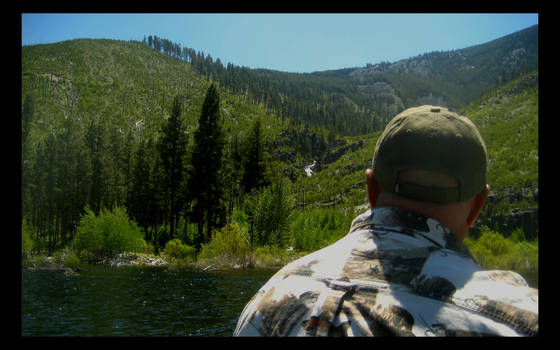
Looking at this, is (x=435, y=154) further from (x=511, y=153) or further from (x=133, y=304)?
(x=511, y=153)

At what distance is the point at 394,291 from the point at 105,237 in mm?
35024

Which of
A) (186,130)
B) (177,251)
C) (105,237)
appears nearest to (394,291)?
(177,251)

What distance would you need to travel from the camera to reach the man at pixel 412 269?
47.7 inches

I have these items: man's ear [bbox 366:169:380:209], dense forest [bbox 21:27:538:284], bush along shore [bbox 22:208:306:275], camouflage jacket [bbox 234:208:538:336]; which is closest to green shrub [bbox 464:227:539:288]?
dense forest [bbox 21:27:538:284]

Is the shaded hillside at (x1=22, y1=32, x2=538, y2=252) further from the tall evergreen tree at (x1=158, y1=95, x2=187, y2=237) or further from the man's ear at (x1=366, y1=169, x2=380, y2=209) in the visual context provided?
the man's ear at (x1=366, y1=169, x2=380, y2=209)

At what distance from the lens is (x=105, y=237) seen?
108ft

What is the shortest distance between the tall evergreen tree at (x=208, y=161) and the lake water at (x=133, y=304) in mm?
19308

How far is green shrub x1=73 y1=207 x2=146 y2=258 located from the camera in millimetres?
32625

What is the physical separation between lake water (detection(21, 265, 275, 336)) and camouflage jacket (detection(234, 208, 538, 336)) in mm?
10285

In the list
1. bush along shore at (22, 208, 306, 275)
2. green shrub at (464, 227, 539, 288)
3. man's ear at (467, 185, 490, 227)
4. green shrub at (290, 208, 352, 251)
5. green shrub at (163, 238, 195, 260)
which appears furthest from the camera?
green shrub at (290, 208, 352, 251)

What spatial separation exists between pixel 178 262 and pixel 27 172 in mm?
22286

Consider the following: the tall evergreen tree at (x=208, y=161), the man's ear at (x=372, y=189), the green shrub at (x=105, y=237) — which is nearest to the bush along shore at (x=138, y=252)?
the green shrub at (x=105, y=237)

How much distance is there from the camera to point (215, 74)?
170 m

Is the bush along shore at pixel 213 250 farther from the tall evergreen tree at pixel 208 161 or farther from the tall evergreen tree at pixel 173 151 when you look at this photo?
the tall evergreen tree at pixel 173 151
